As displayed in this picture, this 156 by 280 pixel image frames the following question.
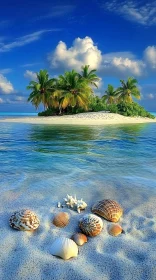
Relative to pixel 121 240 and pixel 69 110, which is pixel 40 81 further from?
pixel 121 240

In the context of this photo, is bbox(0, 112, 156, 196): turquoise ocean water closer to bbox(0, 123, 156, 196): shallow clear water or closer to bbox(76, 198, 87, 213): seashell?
bbox(0, 123, 156, 196): shallow clear water

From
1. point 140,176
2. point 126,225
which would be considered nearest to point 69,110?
point 140,176

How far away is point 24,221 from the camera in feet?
10.7

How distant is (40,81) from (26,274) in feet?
135

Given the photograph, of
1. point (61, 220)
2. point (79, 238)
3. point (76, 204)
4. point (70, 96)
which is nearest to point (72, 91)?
point (70, 96)

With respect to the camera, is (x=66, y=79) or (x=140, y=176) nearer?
(x=140, y=176)

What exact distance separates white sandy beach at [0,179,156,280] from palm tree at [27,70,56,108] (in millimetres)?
37362

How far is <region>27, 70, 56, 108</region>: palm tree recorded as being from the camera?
4067cm

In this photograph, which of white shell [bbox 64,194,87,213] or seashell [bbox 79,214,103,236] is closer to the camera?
seashell [bbox 79,214,103,236]

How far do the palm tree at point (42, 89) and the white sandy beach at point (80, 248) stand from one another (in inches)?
1471

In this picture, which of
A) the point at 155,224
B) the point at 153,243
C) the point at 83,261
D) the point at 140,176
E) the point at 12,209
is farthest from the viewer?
the point at 140,176

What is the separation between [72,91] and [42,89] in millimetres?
5675

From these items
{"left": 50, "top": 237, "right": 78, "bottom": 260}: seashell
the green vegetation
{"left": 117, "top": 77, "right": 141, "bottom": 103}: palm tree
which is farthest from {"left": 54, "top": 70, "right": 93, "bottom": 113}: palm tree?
{"left": 50, "top": 237, "right": 78, "bottom": 260}: seashell

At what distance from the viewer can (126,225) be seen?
11.6 feet
